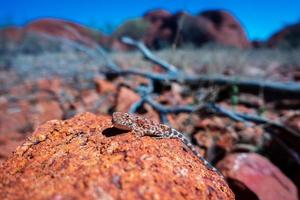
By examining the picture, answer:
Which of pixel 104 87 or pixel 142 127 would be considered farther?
pixel 104 87

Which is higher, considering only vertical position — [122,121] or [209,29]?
[209,29]

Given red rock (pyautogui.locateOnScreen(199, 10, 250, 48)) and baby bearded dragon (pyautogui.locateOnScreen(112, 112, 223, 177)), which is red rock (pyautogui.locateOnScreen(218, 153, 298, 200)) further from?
red rock (pyautogui.locateOnScreen(199, 10, 250, 48))

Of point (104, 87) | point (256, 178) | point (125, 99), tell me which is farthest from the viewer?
point (104, 87)

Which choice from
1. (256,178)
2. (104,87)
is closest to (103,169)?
(256,178)

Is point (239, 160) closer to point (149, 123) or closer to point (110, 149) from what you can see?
point (149, 123)

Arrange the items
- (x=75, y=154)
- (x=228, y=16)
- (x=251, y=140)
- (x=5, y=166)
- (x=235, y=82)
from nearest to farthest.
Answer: (x=75, y=154), (x=5, y=166), (x=251, y=140), (x=235, y=82), (x=228, y=16)

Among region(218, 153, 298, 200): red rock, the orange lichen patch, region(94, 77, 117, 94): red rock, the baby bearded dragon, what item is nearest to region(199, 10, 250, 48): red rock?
region(94, 77, 117, 94): red rock

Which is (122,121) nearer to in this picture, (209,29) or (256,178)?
(256,178)

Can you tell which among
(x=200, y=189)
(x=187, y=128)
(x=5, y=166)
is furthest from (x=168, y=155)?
(x=187, y=128)
